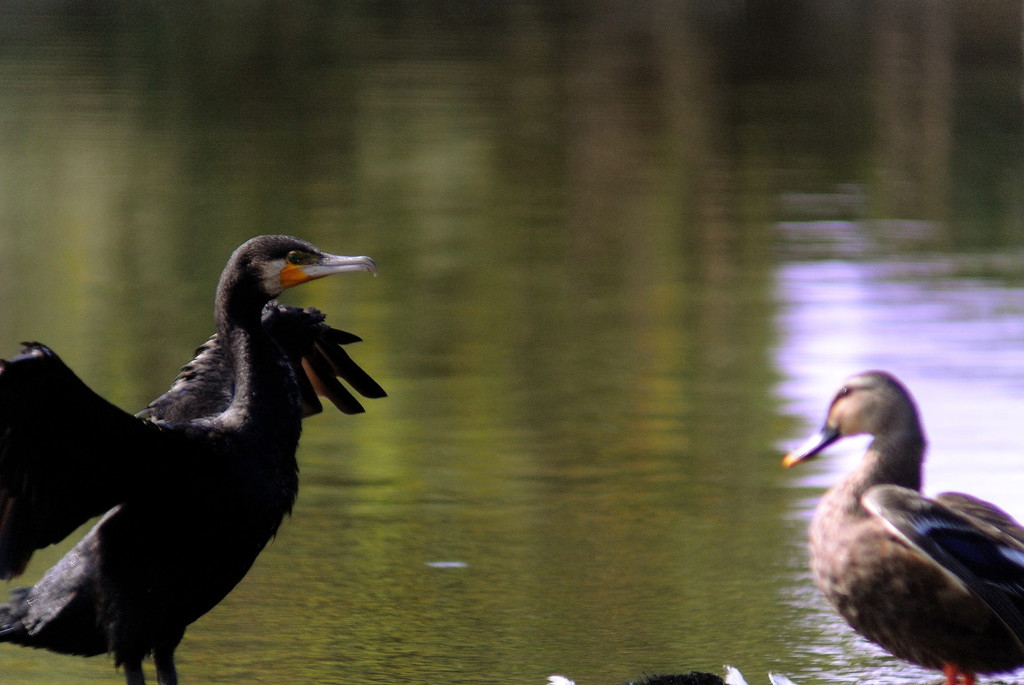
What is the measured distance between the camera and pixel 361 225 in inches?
631

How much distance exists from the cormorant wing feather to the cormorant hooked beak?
71 cm

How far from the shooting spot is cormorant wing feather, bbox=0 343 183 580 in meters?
5.53

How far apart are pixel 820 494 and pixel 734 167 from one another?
1169 centimetres

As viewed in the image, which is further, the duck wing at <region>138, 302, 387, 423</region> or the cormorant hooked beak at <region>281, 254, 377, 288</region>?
the duck wing at <region>138, 302, 387, 423</region>

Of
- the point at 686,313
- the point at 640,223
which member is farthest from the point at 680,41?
the point at 686,313

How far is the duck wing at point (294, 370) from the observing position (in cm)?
667

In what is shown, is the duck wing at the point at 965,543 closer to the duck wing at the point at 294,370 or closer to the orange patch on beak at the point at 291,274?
the orange patch on beak at the point at 291,274

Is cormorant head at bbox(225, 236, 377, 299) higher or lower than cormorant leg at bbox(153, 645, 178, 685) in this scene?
higher

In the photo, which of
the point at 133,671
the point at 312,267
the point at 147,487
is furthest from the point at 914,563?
the point at 133,671

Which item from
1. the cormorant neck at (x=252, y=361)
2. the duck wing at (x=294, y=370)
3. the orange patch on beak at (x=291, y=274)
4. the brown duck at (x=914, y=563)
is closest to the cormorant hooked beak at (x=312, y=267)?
the orange patch on beak at (x=291, y=274)

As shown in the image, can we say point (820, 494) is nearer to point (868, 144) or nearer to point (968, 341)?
point (968, 341)

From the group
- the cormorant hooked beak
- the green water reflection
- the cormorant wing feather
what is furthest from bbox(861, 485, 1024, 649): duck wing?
the cormorant wing feather

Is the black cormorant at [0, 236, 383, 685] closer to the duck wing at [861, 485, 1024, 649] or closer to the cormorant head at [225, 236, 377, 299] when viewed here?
the cormorant head at [225, 236, 377, 299]

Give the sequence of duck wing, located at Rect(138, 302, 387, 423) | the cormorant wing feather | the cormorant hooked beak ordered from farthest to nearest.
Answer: duck wing, located at Rect(138, 302, 387, 423) < the cormorant hooked beak < the cormorant wing feather
